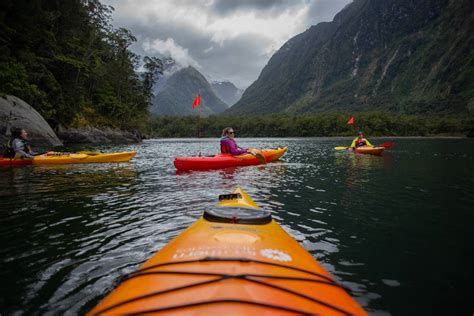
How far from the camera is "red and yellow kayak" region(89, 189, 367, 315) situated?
6.03 ft

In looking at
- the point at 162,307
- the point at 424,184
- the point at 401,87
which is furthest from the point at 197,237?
the point at 401,87

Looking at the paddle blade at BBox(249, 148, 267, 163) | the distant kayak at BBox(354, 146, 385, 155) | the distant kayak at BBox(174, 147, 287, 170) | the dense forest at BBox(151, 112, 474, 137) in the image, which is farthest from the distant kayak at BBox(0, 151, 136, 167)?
the dense forest at BBox(151, 112, 474, 137)

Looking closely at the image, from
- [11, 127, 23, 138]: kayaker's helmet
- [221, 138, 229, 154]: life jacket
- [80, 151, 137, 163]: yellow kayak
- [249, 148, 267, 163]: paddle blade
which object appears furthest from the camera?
[249, 148, 267, 163]: paddle blade

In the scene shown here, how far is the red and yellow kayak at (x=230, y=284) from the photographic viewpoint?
184cm

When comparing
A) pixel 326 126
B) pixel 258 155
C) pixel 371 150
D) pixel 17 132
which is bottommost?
pixel 371 150

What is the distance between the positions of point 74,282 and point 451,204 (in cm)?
788

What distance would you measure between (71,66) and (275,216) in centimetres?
3488

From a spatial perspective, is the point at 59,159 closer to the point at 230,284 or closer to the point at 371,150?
the point at 230,284

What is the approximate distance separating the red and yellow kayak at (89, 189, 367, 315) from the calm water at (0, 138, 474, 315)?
0.95m

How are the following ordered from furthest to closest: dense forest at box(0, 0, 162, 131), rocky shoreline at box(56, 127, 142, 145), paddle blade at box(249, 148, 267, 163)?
rocky shoreline at box(56, 127, 142, 145)
dense forest at box(0, 0, 162, 131)
paddle blade at box(249, 148, 267, 163)

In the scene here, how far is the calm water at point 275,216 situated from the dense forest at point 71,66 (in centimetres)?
1969

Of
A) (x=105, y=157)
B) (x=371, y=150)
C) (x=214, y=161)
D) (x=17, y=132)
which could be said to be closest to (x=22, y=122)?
(x=17, y=132)

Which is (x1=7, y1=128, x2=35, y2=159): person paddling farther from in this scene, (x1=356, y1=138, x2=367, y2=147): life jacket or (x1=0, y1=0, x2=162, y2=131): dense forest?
(x1=356, y1=138, x2=367, y2=147): life jacket

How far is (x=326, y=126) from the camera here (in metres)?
88.9
